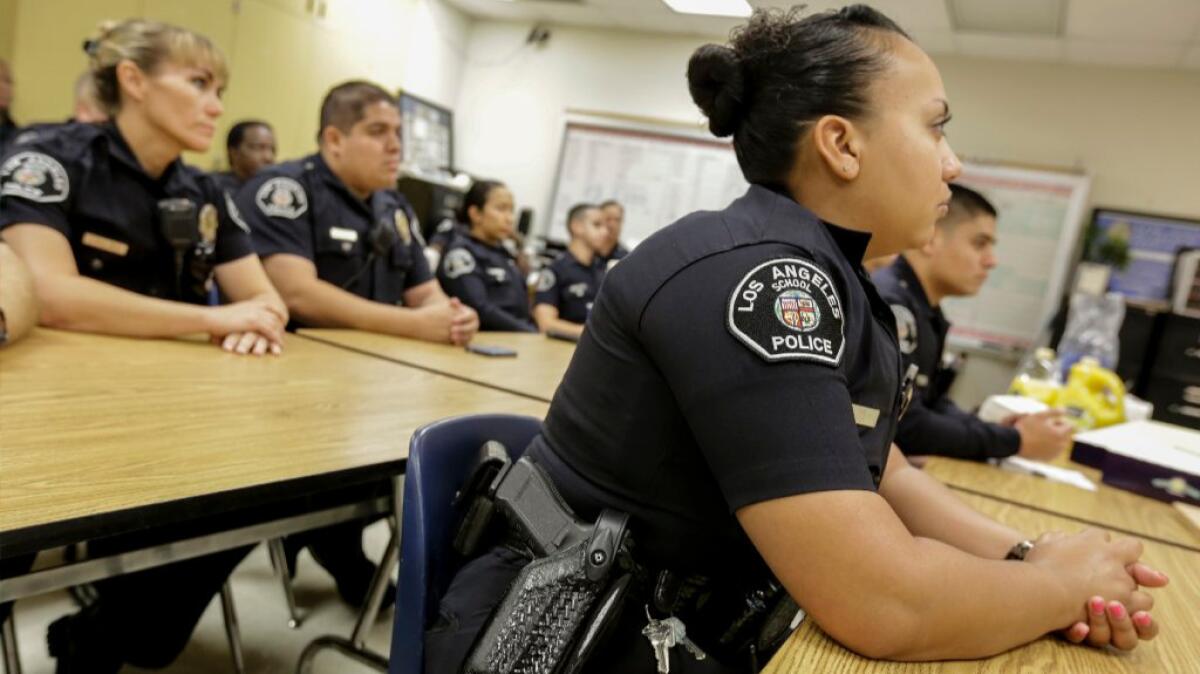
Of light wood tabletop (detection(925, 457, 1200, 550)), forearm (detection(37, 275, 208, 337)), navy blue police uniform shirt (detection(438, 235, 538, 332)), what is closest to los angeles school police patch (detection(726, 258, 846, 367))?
light wood tabletop (detection(925, 457, 1200, 550))

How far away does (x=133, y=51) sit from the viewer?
1.70 meters

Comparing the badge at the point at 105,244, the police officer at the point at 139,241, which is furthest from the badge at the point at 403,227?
the badge at the point at 105,244

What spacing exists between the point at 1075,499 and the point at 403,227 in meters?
2.04

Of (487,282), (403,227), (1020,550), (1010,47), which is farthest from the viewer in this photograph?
(1010,47)

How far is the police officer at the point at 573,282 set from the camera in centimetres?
421

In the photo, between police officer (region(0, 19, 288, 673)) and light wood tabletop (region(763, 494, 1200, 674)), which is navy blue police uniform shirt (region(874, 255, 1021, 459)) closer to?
light wood tabletop (region(763, 494, 1200, 674))

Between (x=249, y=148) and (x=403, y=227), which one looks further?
(x=249, y=148)

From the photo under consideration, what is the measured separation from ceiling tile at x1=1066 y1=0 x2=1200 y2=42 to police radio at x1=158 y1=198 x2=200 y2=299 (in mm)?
4469

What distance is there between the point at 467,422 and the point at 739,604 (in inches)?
16.9

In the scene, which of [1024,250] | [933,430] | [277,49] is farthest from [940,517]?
[1024,250]

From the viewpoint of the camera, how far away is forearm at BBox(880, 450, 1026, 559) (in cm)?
103

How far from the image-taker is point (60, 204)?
1.56m

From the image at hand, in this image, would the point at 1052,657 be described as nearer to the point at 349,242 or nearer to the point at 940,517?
the point at 940,517

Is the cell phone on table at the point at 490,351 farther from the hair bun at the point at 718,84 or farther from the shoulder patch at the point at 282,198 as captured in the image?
the hair bun at the point at 718,84
